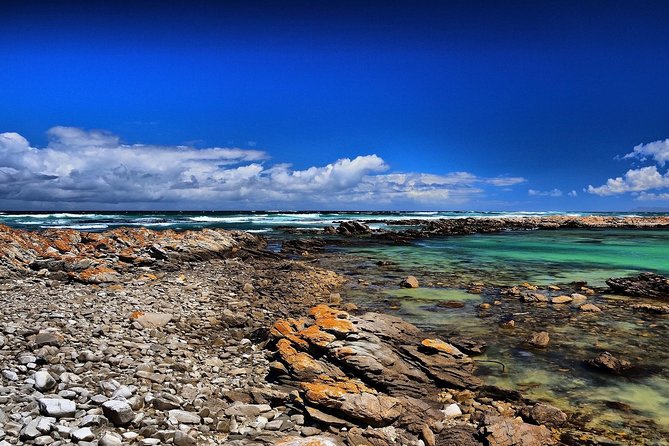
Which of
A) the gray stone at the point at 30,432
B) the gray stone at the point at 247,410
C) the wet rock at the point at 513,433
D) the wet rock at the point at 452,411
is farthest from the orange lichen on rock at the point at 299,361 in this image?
the gray stone at the point at 30,432

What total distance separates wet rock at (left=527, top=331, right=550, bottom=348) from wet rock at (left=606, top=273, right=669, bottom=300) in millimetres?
7813

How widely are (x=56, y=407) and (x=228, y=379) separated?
7.67 feet

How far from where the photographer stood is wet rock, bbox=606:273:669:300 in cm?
1405

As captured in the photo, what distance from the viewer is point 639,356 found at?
816 cm

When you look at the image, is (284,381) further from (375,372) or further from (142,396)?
(142,396)

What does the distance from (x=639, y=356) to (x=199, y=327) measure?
9280 millimetres

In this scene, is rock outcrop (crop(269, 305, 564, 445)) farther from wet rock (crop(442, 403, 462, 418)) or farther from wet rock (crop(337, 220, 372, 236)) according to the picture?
wet rock (crop(337, 220, 372, 236))

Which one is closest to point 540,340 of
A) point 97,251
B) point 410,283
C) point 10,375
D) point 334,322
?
point 334,322

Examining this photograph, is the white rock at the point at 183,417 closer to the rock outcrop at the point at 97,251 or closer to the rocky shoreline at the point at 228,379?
the rocky shoreline at the point at 228,379

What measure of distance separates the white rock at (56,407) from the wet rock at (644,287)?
1670 centimetres

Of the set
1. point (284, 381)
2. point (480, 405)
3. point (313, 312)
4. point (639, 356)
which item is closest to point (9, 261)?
point (313, 312)

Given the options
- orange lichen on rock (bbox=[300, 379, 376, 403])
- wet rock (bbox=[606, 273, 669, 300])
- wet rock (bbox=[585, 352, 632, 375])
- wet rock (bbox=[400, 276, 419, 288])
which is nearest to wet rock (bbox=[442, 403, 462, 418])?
orange lichen on rock (bbox=[300, 379, 376, 403])

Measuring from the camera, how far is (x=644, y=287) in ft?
47.5

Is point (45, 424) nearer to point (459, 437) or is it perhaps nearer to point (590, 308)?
point (459, 437)
